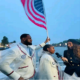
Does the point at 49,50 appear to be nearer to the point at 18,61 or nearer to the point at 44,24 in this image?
the point at 18,61

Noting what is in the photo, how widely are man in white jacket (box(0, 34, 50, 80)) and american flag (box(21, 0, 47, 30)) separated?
→ 0.74 metres

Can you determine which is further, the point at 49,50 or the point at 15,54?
the point at 49,50

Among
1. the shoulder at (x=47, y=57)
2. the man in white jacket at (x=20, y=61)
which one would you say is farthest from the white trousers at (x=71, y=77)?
the man in white jacket at (x=20, y=61)

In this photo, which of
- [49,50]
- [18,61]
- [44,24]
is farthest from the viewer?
[44,24]

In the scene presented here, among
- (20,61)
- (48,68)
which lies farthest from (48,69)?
(20,61)

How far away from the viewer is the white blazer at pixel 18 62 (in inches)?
62.9

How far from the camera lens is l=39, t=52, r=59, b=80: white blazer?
1.85 metres

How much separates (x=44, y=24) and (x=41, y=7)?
34 centimetres

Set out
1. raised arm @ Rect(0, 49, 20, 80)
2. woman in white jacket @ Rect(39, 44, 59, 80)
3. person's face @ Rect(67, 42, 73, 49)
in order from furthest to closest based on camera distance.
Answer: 1. person's face @ Rect(67, 42, 73, 49)
2. woman in white jacket @ Rect(39, 44, 59, 80)
3. raised arm @ Rect(0, 49, 20, 80)

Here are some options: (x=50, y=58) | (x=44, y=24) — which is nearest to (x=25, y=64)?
(x=50, y=58)

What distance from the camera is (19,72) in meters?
1.76

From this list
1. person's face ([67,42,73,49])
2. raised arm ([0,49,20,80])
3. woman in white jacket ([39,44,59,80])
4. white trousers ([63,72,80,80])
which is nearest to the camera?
raised arm ([0,49,20,80])

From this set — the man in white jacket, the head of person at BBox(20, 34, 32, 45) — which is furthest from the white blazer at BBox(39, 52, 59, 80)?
the head of person at BBox(20, 34, 32, 45)

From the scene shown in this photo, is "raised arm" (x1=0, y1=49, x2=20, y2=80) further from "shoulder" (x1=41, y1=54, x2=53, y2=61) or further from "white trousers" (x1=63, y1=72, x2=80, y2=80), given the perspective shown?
"white trousers" (x1=63, y1=72, x2=80, y2=80)
